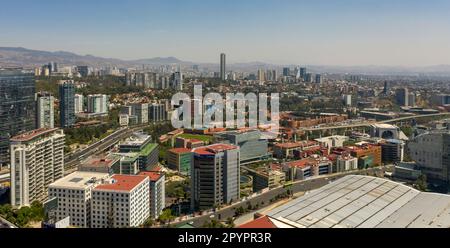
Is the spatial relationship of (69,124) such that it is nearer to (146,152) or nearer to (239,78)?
(146,152)

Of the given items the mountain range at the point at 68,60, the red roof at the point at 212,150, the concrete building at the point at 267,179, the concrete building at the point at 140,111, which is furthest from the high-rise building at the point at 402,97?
the red roof at the point at 212,150

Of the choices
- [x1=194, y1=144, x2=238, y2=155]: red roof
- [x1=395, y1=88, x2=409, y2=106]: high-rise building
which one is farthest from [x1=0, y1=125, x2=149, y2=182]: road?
[x1=395, y1=88, x2=409, y2=106]: high-rise building

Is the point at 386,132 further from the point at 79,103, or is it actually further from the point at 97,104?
the point at 79,103

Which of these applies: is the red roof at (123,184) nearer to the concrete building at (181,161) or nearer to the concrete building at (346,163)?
the concrete building at (181,161)
